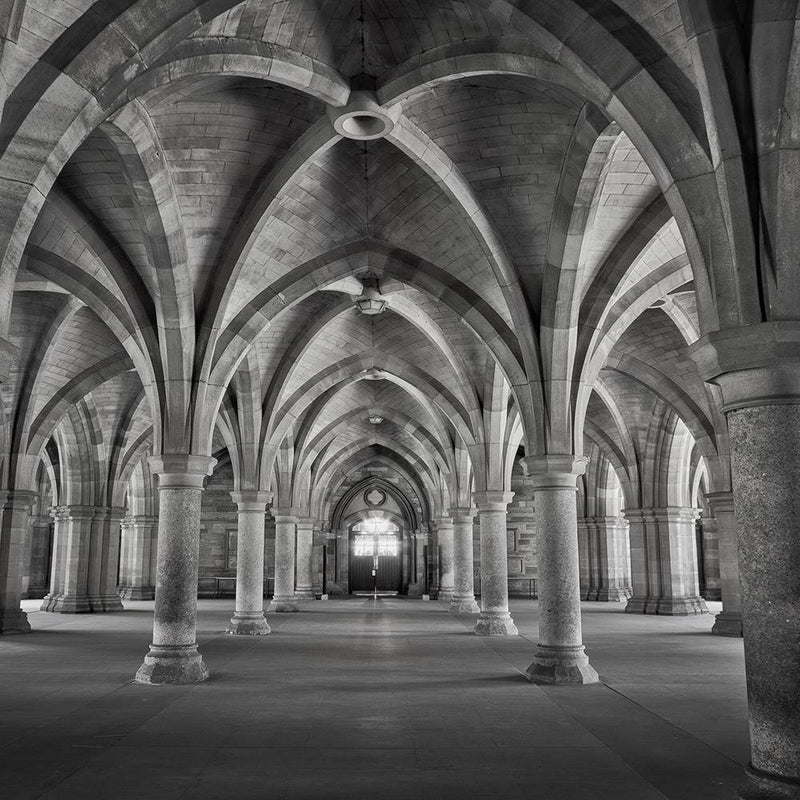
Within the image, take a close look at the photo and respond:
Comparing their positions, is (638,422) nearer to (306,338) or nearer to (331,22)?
(306,338)

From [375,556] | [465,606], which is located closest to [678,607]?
[465,606]

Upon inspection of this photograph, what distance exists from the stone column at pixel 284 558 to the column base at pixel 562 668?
12.8 m

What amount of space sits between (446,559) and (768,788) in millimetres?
25777

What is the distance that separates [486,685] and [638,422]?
1455 centimetres

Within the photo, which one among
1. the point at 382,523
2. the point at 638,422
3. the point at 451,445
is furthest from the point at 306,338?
the point at 382,523

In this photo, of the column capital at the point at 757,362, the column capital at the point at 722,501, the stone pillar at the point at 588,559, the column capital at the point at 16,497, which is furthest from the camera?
the stone pillar at the point at 588,559

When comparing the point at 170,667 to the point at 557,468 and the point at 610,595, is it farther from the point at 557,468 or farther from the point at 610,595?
the point at 610,595

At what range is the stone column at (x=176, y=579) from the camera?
10352mm

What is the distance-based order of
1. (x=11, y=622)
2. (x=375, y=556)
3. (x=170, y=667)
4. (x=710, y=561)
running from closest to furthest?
(x=170, y=667), (x=11, y=622), (x=710, y=561), (x=375, y=556)

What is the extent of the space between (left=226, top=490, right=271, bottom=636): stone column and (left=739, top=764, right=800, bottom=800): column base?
509 inches

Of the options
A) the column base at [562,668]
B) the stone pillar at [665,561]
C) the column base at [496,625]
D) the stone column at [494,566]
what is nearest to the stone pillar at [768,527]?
the column base at [562,668]

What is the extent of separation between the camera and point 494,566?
53.7 ft

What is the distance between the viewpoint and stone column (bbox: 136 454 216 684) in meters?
10.4

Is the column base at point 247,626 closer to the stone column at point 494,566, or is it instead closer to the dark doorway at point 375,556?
the stone column at point 494,566
